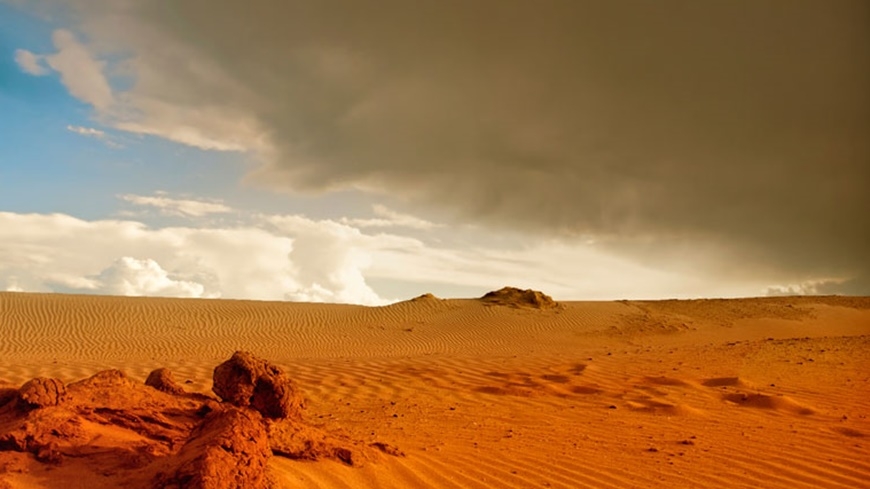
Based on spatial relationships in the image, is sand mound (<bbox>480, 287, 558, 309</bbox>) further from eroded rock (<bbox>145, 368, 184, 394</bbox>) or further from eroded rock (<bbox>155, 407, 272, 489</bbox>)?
eroded rock (<bbox>155, 407, 272, 489</bbox>)

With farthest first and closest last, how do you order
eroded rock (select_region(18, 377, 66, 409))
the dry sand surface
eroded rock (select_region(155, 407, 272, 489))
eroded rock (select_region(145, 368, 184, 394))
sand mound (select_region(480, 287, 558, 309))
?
sand mound (select_region(480, 287, 558, 309)), eroded rock (select_region(145, 368, 184, 394)), the dry sand surface, eroded rock (select_region(18, 377, 66, 409)), eroded rock (select_region(155, 407, 272, 489))

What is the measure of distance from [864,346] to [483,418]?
11.3 m

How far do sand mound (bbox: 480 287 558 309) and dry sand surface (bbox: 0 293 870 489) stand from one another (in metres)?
6.53

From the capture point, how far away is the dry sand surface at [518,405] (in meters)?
5.14

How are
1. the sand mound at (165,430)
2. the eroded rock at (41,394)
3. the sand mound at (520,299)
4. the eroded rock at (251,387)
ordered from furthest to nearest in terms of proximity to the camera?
the sand mound at (520,299)
the eroded rock at (251,387)
the eroded rock at (41,394)
the sand mound at (165,430)

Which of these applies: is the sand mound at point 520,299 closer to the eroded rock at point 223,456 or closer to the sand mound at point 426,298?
the sand mound at point 426,298

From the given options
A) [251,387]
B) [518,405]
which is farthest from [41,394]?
[518,405]

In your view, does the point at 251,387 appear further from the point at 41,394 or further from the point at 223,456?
the point at 223,456

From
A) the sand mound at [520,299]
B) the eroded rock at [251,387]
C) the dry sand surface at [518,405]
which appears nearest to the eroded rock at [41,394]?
the dry sand surface at [518,405]

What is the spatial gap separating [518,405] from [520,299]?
25.1 meters

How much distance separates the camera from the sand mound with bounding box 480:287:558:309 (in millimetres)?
33062

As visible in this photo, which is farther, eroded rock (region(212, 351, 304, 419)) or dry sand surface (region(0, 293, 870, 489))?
eroded rock (region(212, 351, 304, 419))

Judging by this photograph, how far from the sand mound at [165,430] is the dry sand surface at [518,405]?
0.05m

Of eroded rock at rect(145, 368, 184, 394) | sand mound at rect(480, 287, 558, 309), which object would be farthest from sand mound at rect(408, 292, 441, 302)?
eroded rock at rect(145, 368, 184, 394)
